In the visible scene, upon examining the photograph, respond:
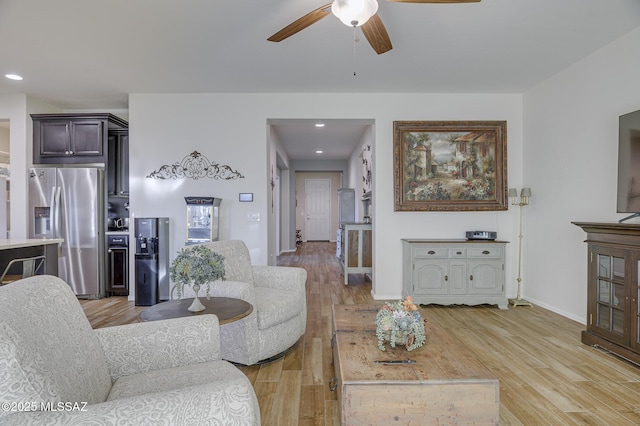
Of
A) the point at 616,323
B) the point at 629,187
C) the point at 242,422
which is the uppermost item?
the point at 629,187

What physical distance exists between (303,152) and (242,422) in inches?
344

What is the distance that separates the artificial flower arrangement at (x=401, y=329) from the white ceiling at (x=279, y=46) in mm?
2209

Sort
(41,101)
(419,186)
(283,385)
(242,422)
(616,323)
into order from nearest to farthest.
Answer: (242,422)
(283,385)
(616,323)
(419,186)
(41,101)

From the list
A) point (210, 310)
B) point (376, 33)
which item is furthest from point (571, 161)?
point (210, 310)

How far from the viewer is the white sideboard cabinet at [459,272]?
4.21 meters

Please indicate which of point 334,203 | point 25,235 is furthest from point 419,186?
point 334,203

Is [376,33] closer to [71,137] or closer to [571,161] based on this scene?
[571,161]

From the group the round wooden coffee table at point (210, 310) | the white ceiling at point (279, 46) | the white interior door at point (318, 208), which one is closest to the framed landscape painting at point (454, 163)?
the white ceiling at point (279, 46)

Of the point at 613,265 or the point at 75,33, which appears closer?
the point at 613,265

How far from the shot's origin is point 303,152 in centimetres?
945

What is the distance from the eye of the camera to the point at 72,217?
4.60 metres

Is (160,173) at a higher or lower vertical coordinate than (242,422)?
higher

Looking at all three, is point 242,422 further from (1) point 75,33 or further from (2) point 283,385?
(1) point 75,33

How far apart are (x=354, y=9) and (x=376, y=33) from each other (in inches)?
18.9
